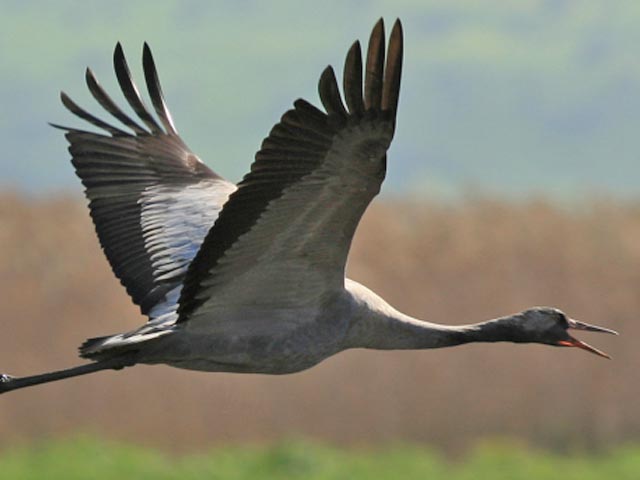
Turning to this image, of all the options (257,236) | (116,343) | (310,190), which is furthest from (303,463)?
(310,190)

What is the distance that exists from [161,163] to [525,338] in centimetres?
213

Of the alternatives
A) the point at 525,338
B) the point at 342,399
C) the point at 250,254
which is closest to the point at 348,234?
the point at 250,254

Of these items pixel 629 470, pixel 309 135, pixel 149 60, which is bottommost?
pixel 629 470

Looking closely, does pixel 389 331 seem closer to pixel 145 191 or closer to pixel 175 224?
pixel 175 224

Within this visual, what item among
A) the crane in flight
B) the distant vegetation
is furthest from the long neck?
the distant vegetation

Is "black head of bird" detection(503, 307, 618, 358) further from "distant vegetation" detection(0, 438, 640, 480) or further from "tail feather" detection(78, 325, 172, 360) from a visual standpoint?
"distant vegetation" detection(0, 438, 640, 480)

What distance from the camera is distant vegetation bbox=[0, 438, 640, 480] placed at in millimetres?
13953

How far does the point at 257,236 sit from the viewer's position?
6898 mm

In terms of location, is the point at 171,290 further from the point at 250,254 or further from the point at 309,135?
the point at 309,135

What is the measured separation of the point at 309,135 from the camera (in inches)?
259

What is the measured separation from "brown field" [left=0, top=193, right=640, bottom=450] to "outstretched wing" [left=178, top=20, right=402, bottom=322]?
703cm

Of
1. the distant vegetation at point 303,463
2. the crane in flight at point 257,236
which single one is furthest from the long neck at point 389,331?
the distant vegetation at point 303,463

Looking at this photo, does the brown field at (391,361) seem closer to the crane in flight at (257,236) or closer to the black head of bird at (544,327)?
the crane in flight at (257,236)

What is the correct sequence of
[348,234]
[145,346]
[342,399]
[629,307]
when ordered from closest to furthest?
[348,234], [145,346], [342,399], [629,307]
